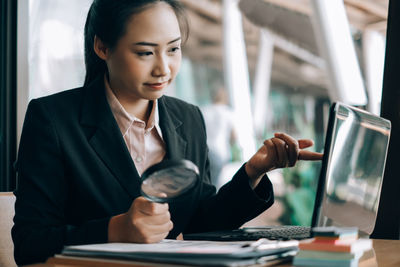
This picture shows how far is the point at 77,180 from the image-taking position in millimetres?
1177

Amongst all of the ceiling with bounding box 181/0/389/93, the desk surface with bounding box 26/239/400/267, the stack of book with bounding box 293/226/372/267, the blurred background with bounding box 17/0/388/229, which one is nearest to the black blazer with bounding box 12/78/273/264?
the desk surface with bounding box 26/239/400/267

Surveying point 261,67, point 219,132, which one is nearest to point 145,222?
point 219,132

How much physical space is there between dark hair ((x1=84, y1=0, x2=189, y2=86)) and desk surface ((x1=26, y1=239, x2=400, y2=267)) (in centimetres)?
58

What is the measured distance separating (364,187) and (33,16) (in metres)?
1.89

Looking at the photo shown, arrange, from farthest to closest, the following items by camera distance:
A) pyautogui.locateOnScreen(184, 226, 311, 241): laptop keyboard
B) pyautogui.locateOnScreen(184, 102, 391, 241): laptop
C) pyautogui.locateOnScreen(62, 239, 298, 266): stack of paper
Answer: pyautogui.locateOnScreen(184, 226, 311, 241): laptop keyboard
pyautogui.locateOnScreen(184, 102, 391, 241): laptop
pyautogui.locateOnScreen(62, 239, 298, 266): stack of paper

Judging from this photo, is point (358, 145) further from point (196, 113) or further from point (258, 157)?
point (196, 113)

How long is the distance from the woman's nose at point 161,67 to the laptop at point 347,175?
36cm

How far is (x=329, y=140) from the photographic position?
82 centimetres

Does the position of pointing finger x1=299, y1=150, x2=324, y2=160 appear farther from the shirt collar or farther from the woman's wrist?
the shirt collar

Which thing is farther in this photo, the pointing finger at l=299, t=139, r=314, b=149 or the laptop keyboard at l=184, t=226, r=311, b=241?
the pointing finger at l=299, t=139, r=314, b=149

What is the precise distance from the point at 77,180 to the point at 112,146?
11 cm

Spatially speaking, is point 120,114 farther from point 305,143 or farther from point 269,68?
point 269,68

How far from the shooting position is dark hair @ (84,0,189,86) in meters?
1.22

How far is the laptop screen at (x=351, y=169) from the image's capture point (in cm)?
82
